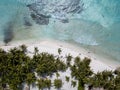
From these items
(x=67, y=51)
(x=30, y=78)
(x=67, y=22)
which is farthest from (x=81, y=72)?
(x=67, y=22)

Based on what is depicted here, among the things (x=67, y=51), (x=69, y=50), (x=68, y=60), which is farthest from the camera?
(x=69, y=50)

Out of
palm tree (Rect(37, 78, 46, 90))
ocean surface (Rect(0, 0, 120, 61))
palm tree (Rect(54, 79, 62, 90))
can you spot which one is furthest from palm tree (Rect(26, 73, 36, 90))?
ocean surface (Rect(0, 0, 120, 61))

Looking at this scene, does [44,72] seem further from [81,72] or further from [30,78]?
[81,72]

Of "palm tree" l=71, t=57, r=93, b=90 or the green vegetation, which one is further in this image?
"palm tree" l=71, t=57, r=93, b=90

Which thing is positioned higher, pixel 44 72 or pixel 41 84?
pixel 44 72

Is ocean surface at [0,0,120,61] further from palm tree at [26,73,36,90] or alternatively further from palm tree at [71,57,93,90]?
palm tree at [26,73,36,90]

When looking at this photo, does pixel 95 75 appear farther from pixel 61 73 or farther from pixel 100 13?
pixel 100 13

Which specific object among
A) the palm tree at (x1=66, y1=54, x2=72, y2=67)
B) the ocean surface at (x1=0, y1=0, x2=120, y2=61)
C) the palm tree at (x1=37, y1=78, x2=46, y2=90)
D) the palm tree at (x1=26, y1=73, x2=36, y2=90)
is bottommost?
the palm tree at (x1=37, y1=78, x2=46, y2=90)
